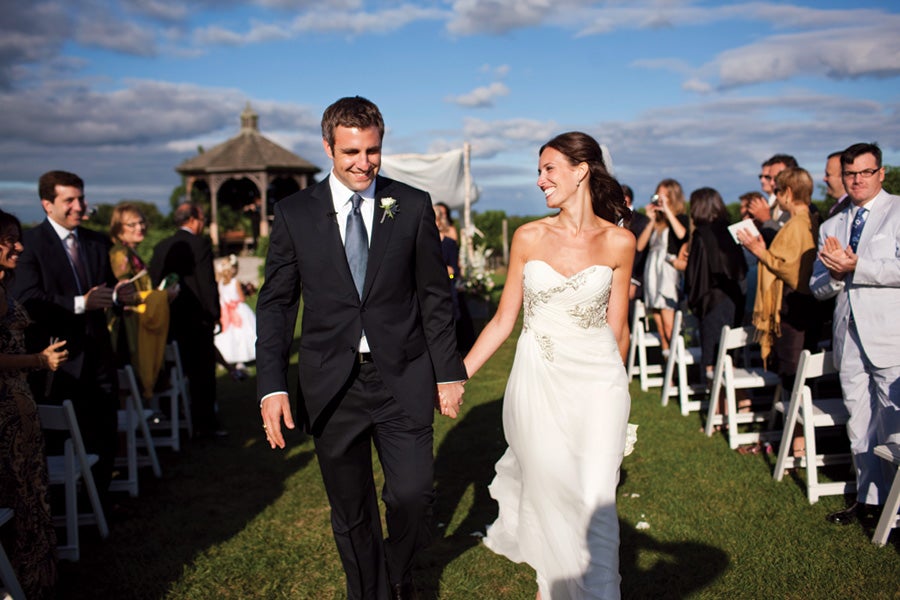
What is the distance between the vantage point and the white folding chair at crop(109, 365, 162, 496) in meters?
6.21

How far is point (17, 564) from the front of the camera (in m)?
4.03

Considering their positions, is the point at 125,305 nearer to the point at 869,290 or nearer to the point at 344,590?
the point at 344,590

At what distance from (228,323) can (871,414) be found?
10243mm

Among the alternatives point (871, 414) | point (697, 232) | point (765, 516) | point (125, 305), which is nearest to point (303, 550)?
point (125, 305)

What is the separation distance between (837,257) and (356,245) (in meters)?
3.45

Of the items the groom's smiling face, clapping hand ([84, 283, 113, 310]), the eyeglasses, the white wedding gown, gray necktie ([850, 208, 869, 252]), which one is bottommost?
the white wedding gown

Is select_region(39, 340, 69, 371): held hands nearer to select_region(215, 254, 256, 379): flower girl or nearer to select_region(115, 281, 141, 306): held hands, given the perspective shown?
select_region(115, 281, 141, 306): held hands

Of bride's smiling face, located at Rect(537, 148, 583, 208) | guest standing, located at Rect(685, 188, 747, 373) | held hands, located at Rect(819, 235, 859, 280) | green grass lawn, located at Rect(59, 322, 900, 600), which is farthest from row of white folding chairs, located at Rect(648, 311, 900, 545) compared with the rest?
bride's smiling face, located at Rect(537, 148, 583, 208)

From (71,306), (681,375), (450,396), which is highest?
(71,306)

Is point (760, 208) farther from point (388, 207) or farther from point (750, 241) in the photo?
point (388, 207)

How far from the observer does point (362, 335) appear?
11.8 feet

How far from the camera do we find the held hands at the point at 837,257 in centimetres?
499

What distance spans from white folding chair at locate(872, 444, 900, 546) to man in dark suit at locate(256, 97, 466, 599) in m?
2.80

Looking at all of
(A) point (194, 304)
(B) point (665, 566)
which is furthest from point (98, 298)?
(B) point (665, 566)
